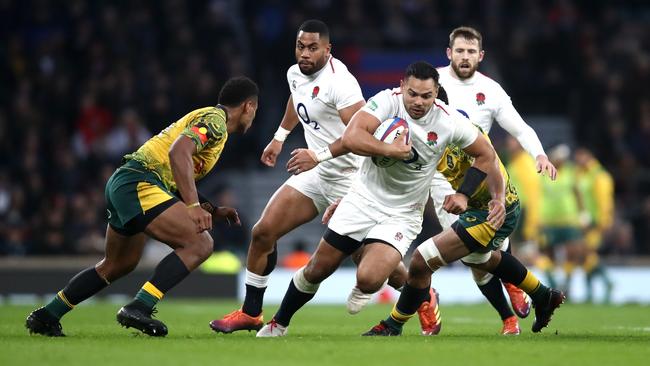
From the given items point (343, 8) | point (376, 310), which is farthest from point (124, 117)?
point (376, 310)

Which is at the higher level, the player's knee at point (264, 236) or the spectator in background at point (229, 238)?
the player's knee at point (264, 236)

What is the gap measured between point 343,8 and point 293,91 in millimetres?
12721

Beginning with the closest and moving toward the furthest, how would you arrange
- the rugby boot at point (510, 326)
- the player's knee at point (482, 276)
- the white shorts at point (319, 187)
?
the white shorts at point (319, 187) < the rugby boot at point (510, 326) < the player's knee at point (482, 276)

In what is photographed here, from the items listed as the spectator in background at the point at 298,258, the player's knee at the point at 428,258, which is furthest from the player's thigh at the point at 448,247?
the spectator in background at the point at 298,258

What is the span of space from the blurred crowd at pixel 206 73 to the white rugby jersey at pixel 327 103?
9149mm

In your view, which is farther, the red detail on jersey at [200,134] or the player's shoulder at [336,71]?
the player's shoulder at [336,71]

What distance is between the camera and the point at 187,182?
30.4 feet

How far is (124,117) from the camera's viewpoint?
67.6ft

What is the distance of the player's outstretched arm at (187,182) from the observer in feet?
30.4

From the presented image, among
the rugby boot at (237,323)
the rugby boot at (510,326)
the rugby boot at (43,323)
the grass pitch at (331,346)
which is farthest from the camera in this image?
the rugby boot at (510,326)

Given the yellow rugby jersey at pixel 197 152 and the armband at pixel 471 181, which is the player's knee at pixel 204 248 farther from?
the armband at pixel 471 181

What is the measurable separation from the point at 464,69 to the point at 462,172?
1.03 meters

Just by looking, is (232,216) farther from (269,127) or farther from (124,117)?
(269,127)

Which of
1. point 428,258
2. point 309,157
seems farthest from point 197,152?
point 428,258
